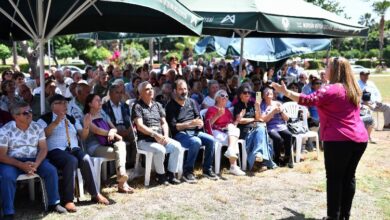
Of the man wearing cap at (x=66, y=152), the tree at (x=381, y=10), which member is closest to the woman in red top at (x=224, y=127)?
the man wearing cap at (x=66, y=152)

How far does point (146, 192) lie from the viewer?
5559 millimetres

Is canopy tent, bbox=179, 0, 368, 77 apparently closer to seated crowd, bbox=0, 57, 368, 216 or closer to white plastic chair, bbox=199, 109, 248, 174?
seated crowd, bbox=0, 57, 368, 216

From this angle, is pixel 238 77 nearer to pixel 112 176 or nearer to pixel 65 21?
pixel 112 176

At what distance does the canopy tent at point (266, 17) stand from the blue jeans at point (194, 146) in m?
1.78

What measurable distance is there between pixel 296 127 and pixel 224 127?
4.62 feet

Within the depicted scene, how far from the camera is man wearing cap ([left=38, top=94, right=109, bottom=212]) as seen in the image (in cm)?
482

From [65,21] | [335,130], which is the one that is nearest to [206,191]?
[335,130]

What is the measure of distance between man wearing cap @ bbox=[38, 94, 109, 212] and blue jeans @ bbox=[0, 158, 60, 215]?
128mm

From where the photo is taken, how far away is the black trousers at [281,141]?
7.02 m

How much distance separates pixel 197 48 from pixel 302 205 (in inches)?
502

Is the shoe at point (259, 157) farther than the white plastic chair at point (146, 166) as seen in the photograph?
Yes

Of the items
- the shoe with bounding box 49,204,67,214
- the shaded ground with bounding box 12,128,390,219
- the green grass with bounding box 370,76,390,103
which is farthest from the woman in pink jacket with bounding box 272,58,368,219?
the green grass with bounding box 370,76,390,103

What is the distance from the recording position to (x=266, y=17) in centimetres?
680

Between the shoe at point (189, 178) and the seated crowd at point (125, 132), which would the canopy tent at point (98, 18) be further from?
the shoe at point (189, 178)
